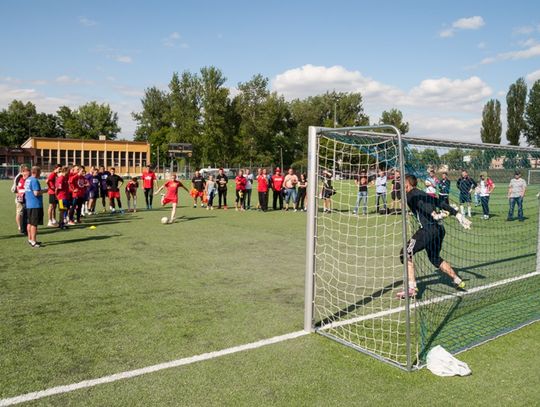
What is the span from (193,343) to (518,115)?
79.7 meters

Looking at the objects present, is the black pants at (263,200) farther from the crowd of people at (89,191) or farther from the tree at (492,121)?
the tree at (492,121)

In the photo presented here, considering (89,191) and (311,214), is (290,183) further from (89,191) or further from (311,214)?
(311,214)

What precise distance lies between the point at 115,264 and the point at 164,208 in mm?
11935

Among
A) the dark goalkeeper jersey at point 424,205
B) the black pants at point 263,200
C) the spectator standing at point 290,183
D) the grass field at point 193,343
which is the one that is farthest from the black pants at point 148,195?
the dark goalkeeper jersey at point 424,205

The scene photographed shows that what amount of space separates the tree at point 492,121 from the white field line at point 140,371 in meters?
78.0

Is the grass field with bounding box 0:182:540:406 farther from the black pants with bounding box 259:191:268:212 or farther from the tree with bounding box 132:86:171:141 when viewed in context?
the tree with bounding box 132:86:171:141

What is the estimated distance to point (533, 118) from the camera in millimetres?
70438

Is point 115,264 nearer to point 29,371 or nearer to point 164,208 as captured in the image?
point 29,371

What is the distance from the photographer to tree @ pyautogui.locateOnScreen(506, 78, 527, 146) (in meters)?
71.1

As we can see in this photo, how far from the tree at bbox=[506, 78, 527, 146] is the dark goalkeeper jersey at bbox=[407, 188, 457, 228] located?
75219mm

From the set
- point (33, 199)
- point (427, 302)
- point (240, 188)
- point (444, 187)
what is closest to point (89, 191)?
point (240, 188)

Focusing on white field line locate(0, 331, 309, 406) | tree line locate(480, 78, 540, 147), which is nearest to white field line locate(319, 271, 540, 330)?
white field line locate(0, 331, 309, 406)

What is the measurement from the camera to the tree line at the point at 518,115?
70.6 metres

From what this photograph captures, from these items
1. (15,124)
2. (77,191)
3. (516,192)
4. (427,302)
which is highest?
(15,124)
